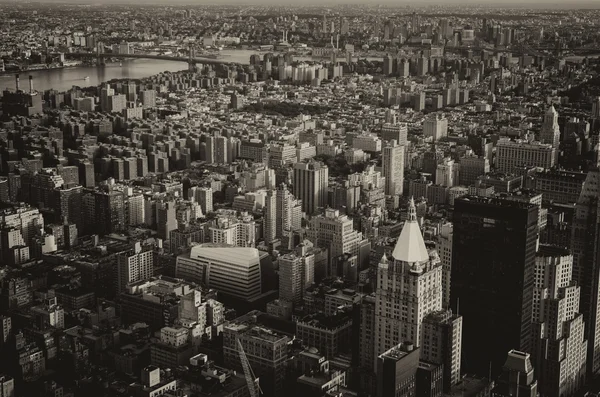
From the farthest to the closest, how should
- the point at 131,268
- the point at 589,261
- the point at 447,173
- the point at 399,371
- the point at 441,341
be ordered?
the point at 447,173, the point at 131,268, the point at 589,261, the point at 441,341, the point at 399,371

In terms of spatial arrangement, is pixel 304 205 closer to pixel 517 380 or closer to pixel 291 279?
pixel 291 279

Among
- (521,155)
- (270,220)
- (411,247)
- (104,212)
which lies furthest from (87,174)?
(411,247)

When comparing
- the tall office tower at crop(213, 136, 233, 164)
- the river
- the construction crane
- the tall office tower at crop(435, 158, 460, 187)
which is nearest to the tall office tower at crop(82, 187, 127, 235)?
the tall office tower at crop(213, 136, 233, 164)

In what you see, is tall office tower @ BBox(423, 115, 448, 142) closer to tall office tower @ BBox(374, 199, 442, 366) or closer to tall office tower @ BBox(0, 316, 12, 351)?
tall office tower @ BBox(374, 199, 442, 366)

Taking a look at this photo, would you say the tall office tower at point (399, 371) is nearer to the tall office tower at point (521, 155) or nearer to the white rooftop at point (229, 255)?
the white rooftop at point (229, 255)

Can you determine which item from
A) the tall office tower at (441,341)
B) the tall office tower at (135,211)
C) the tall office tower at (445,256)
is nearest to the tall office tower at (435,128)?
the tall office tower at (135,211)
